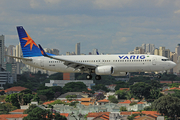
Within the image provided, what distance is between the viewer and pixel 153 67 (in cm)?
9050

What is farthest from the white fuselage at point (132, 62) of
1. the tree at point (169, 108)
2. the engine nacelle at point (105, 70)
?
the tree at point (169, 108)

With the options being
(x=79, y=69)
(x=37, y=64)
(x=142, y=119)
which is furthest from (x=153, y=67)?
(x=142, y=119)

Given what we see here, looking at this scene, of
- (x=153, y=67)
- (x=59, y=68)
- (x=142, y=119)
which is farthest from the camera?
(x=142, y=119)

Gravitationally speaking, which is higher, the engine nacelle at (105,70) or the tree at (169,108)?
the engine nacelle at (105,70)

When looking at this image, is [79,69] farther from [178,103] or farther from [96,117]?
[178,103]

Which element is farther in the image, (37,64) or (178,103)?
(178,103)

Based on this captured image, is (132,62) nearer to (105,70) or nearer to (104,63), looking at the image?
(105,70)

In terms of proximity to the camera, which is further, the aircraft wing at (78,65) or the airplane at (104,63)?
the aircraft wing at (78,65)

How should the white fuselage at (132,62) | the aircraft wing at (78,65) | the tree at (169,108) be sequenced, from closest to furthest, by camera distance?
1. the white fuselage at (132,62)
2. the aircraft wing at (78,65)
3. the tree at (169,108)

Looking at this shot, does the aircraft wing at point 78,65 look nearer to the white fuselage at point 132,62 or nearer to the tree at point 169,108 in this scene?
the white fuselage at point 132,62

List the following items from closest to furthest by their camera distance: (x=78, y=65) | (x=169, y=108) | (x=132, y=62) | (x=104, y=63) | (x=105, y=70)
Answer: (x=132, y=62), (x=105, y=70), (x=104, y=63), (x=78, y=65), (x=169, y=108)

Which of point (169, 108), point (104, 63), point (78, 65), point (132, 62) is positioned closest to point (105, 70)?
point (104, 63)

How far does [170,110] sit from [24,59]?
111 metres

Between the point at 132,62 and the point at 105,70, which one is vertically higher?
the point at 132,62
